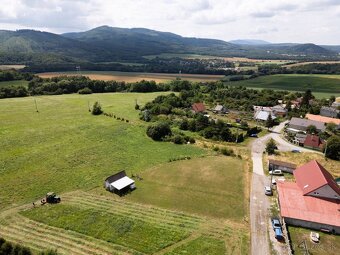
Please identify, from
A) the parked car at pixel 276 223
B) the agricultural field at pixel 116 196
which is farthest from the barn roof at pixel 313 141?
the parked car at pixel 276 223

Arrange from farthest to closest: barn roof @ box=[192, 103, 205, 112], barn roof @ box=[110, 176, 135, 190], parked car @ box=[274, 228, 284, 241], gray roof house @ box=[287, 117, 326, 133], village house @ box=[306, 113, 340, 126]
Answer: barn roof @ box=[192, 103, 205, 112] < village house @ box=[306, 113, 340, 126] < gray roof house @ box=[287, 117, 326, 133] < barn roof @ box=[110, 176, 135, 190] < parked car @ box=[274, 228, 284, 241]

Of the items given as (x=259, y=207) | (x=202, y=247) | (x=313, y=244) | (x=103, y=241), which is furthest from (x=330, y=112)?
(x=103, y=241)

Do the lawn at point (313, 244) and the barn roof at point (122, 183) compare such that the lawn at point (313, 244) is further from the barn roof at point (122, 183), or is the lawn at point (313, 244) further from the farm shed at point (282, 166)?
the barn roof at point (122, 183)

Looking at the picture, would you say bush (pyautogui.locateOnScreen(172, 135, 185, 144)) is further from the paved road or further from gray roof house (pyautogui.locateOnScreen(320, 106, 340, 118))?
gray roof house (pyautogui.locateOnScreen(320, 106, 340, 118))

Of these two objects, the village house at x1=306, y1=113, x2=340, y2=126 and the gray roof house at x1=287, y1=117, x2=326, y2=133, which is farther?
the village house at x1=306, y1=113, x2=340, y2=126

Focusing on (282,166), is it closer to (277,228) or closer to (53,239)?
(277,228)

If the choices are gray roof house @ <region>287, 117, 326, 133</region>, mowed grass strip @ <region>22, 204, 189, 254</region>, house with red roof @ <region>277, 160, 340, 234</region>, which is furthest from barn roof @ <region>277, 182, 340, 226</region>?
gray roof house @ <region>287, 117, 326, 133</region>

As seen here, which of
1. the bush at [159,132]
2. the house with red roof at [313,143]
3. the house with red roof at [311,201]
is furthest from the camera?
the bush at [159,132]
